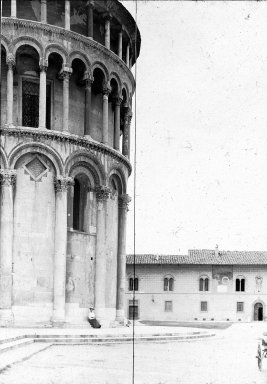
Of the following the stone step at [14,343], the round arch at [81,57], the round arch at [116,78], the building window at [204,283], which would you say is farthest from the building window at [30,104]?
the building window at [204,283]

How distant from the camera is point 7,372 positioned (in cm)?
1249

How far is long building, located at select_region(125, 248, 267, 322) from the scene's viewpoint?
62.7 meters

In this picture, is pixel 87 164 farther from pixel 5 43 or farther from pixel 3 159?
pixel 5 43

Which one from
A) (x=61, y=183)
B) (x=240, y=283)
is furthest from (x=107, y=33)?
(x=240, y=283)

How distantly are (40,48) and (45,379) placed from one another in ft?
55.4

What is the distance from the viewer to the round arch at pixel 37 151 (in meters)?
24.6

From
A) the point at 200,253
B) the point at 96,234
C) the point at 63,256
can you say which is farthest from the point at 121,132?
the point at 200,253

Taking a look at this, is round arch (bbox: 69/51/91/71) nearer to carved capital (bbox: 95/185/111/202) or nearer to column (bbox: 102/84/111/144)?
column (bbox: 102/84/111/144)

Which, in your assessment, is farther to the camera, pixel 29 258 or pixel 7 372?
pixel 29 258

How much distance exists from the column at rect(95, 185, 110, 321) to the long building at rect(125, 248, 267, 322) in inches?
1445

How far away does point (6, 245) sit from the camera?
24.1 metres

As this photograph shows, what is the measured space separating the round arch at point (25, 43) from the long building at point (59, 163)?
0.04 meters

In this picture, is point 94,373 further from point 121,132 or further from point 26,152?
point 121,132

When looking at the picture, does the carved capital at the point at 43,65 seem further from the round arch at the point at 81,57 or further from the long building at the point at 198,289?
the long building at the point at 198,289
